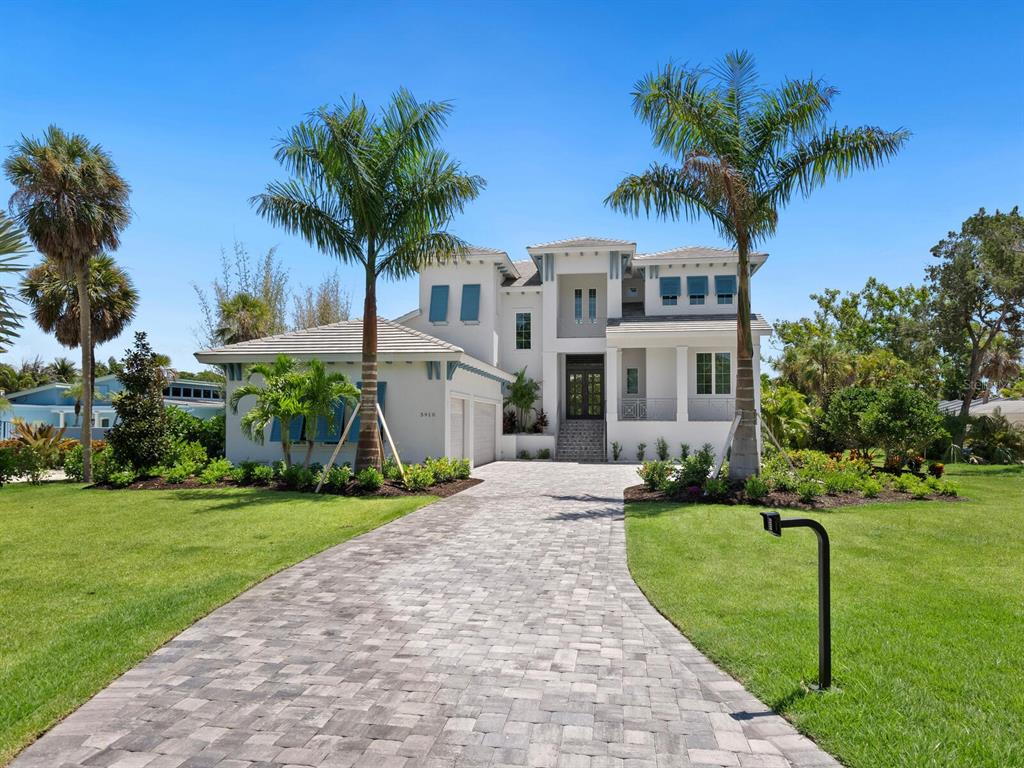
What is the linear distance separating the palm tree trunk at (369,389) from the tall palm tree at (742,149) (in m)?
6.54

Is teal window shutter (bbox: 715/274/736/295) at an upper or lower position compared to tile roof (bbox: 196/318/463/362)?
upper

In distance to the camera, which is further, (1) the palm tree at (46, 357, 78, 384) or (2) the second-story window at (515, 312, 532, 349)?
(1) the palm tree at (46, 357, 78, 384)

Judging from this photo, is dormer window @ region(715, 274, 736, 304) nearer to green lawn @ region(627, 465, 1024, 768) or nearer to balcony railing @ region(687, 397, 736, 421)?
balcony railing @ region(687, 397, 736, 421)

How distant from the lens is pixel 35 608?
5863 mm

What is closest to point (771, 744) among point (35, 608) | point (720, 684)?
point (720, 684)

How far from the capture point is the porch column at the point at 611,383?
23656mm

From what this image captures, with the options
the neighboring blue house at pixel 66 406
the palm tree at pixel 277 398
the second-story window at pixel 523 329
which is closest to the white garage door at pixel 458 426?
the palm tree at pixel 277 398

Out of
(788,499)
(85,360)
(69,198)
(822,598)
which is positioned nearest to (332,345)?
(85,360)

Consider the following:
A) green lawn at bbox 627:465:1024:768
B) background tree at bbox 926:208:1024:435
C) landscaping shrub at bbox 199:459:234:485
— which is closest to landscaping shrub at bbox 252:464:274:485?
landscaping shrub at bbox 199:459:234:485

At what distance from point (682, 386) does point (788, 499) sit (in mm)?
11502

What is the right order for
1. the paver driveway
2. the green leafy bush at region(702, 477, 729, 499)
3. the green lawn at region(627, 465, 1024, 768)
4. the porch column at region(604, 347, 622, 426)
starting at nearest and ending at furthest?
the paver driveway
the green lawn at region(627, 465, 1024, 768)
the green leafy bush at region(702, 477, 729, 499)
the porch column at region(604, 347, 622, 426)

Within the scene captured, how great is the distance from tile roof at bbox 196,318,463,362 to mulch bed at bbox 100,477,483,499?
3829mm

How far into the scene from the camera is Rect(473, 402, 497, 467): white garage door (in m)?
21.1

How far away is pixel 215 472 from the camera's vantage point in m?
15.9
